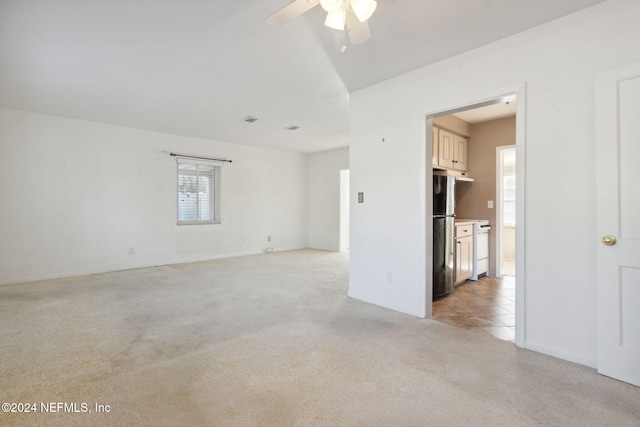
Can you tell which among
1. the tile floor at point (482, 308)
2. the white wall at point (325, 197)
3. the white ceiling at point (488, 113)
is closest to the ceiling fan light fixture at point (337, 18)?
the tile floor at point (482, 308)

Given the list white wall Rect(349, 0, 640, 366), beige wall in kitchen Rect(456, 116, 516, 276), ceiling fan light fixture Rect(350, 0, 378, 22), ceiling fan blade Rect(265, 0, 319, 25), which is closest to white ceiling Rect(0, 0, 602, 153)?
white wall Rect(349, 0, 640, 366)

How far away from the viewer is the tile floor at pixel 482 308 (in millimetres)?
2793

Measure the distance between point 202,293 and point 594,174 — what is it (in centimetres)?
403

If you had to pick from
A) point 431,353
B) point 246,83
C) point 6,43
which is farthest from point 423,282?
point 6,43

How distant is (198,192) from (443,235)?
16.1 feet

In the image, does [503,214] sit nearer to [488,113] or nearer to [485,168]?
[485,168]

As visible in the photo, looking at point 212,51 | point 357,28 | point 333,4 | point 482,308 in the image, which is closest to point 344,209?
point 482,308

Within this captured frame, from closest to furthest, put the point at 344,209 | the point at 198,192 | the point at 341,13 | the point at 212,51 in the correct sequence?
the point at 341,13 → the point at 212,51 → the point at 198,192 → the point at 344,209

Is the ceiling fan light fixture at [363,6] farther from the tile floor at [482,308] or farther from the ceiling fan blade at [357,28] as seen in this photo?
the tile floor at [482,308]

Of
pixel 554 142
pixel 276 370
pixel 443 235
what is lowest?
pixel 276 370

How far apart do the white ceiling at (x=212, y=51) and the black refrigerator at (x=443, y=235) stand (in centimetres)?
145

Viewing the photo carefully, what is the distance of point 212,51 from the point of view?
2830 mm

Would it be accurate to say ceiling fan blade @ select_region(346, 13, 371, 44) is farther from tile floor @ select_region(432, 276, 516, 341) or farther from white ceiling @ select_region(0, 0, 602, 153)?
tile floor @ select_region(432, 276, 516, 341)

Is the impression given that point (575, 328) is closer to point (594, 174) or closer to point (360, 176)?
point (594, 174)
